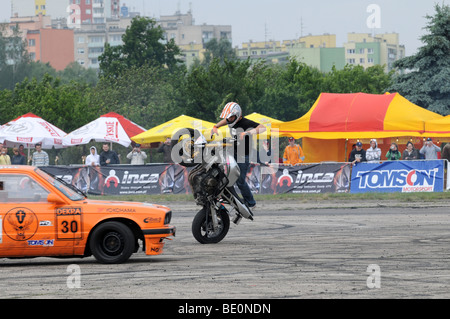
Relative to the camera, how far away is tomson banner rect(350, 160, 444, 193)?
85.2 feet

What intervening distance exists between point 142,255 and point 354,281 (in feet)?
13.2

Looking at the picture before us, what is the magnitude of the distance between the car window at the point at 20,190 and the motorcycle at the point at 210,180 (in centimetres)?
278

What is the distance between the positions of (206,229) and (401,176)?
529 inches

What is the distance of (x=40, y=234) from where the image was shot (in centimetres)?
1116

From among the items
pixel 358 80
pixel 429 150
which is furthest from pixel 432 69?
pixel 358 80

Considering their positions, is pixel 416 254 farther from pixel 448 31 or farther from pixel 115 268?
pixel 448 31

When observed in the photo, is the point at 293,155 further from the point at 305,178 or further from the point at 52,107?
the point at 52,107

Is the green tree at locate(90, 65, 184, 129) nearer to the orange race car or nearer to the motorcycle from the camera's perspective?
the motorcycle

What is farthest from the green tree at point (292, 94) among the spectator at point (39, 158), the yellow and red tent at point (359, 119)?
the spectator at point (39, 158)

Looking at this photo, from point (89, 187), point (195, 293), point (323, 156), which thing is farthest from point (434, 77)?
point (195, 293)

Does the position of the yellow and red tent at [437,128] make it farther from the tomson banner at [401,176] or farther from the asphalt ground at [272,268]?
the asphalt ground at [272,268]

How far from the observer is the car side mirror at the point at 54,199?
443 inches

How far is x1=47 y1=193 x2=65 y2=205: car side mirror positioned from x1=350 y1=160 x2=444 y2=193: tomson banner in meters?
16.0

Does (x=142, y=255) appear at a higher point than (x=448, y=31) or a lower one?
lower
